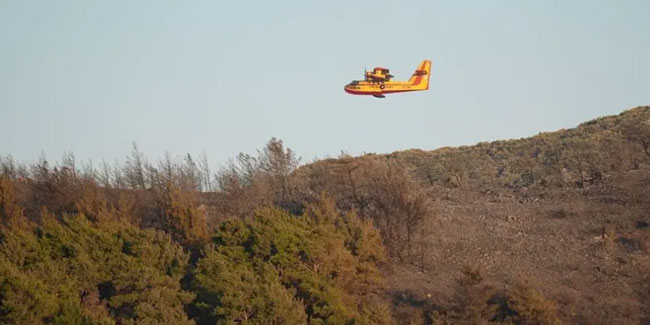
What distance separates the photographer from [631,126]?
194 feet

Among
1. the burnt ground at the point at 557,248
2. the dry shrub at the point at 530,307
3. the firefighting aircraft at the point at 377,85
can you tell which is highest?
the firefighting aircraft at the point at 377,85

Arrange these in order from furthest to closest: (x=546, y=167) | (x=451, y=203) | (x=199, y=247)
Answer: (x=546, y=167) → (x=451, y=203) → (x=199, y=247)

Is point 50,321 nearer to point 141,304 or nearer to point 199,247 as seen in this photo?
point 141,304

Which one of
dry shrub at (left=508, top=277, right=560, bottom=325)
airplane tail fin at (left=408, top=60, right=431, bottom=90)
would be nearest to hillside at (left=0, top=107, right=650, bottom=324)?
dry shrub at (left=508, top=277, right=560, bottom=325)

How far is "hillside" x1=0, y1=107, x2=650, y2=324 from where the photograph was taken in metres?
34.2

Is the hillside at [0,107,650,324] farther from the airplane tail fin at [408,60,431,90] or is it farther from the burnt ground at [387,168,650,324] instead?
the airplane tail fin at [408,60,431,90]

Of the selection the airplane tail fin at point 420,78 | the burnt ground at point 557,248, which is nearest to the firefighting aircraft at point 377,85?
the airplane tail fin at point 420,78

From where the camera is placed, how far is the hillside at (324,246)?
112 feet

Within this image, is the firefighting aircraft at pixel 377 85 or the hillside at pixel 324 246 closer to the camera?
the hillside at pixel 324 246

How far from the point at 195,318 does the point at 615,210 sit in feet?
75.5

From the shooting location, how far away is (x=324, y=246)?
38406mm

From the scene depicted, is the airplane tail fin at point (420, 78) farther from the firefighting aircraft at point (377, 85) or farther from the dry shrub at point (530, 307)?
the dry shrub at point (530, 307)

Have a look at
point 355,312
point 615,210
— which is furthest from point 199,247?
point 615,210

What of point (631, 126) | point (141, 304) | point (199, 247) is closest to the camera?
point (141, 304)
